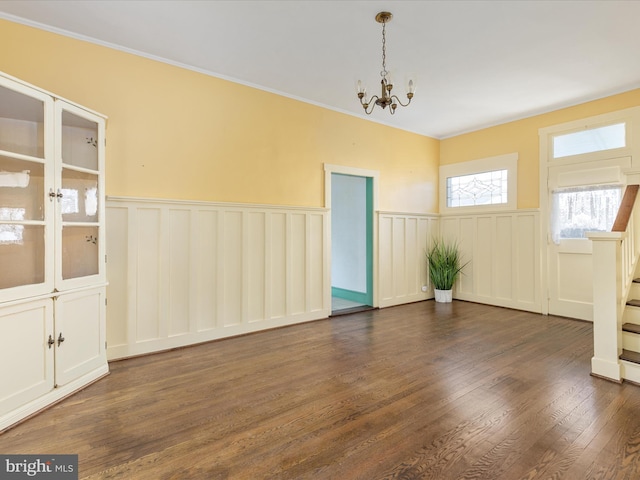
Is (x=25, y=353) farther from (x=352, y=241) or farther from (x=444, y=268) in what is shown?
(x=444, y=268)

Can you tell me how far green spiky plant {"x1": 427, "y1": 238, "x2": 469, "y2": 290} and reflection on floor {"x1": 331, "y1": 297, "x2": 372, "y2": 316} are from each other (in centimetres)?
148

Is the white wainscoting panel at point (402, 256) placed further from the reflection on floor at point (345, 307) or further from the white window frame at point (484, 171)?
the white window frame at point (484, 171)

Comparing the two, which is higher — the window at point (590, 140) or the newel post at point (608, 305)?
the window at point (590, 140)

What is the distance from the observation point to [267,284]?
13.7 feet

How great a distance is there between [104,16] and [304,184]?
2670 mm

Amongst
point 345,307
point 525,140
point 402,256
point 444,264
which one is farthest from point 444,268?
point 525,140

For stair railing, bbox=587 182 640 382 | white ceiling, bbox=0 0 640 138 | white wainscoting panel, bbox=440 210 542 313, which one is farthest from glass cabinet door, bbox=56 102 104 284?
white wainscoting panel, bbox=440 210 542 313

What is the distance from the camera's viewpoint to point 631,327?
2.86m

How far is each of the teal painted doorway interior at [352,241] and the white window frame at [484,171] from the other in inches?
69.8

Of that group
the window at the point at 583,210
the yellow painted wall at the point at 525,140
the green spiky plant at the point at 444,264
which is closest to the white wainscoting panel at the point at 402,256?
the green spiky plant at the point at 444,264

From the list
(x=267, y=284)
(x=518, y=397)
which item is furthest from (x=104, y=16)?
(x=518, y=397)

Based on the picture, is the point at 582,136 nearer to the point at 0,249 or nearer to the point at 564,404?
the point at 564,404

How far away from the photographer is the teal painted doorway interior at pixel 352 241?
5.50m

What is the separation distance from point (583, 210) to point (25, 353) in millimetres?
6276
